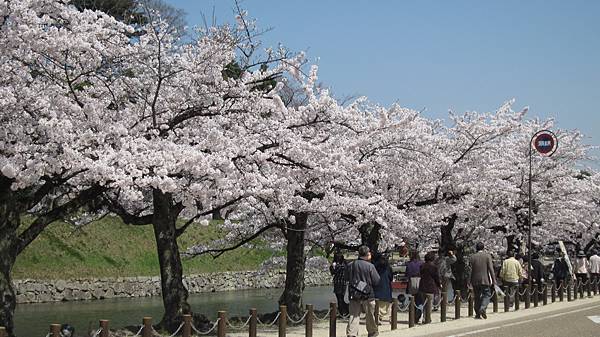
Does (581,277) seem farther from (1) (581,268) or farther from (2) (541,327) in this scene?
(2) (541,327)

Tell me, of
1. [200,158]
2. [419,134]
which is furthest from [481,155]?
[200,158]

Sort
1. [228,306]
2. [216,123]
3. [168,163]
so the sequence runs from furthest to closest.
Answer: [228,306] < [216,123] < [168,163]

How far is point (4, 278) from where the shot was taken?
11.9m

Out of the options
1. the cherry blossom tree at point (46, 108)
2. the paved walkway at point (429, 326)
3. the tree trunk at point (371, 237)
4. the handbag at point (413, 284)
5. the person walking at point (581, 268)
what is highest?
the cherry blossom tree at point (46, 108)

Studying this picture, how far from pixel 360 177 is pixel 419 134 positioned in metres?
3.03

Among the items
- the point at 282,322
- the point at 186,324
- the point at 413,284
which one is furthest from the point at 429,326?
the point at 186,324

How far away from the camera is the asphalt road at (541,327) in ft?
42.8

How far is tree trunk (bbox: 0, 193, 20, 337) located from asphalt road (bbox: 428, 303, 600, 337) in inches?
303

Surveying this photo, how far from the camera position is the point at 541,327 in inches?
566

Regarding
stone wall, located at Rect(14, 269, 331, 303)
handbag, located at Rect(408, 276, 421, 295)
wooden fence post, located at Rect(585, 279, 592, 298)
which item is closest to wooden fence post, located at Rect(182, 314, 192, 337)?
handbag, located at Rect(408, 276, 421, 295)

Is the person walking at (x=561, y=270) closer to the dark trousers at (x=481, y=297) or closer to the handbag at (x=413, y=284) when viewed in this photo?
the dark trousers at (x=481, y=297)

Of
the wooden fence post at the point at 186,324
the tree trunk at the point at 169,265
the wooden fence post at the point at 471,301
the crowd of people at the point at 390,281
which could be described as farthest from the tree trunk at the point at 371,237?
the wooden fence post at the point at 186,324

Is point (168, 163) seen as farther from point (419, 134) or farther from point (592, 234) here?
point (592, 234)

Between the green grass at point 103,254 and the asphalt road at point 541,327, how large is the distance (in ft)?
45.8
